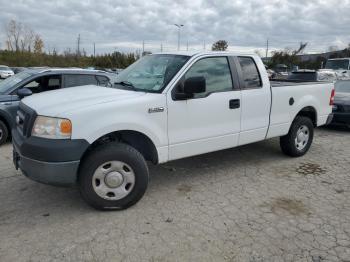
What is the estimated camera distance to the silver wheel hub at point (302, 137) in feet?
19.7

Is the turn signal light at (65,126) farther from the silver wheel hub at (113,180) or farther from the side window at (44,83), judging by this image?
the side window at (44,83)

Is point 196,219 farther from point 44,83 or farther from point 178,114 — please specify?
point 44,83

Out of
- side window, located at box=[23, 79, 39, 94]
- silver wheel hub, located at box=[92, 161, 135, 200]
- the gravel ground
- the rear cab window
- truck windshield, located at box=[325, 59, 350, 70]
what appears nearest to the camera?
the gravel ground

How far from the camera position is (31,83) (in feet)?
22.8

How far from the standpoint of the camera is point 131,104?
3777 millimetres

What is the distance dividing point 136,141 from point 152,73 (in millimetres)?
962

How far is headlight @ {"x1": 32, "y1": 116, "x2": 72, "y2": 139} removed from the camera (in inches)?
135

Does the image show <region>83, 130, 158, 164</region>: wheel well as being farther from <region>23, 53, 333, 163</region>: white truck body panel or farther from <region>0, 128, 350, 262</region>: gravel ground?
<region>0, 128, 350, 262</region>: gravel ground

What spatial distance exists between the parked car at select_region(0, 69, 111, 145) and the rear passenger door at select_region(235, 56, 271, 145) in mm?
2931

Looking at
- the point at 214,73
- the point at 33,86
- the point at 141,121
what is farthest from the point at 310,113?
the point at 33,86

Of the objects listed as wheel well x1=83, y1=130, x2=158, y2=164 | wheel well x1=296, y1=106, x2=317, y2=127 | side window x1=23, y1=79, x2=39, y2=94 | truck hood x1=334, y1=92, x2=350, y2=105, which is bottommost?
wheel well x1=83, y1=130, x2=158, y2=164

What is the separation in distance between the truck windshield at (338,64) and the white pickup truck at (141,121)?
1784cm

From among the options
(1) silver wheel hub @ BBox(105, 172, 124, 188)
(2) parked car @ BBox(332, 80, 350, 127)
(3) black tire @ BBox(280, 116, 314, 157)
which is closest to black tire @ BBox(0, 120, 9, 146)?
(1) silver wheel hub @ BBox(105, 172, 124, 188)

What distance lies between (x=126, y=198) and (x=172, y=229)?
682 millimetres
